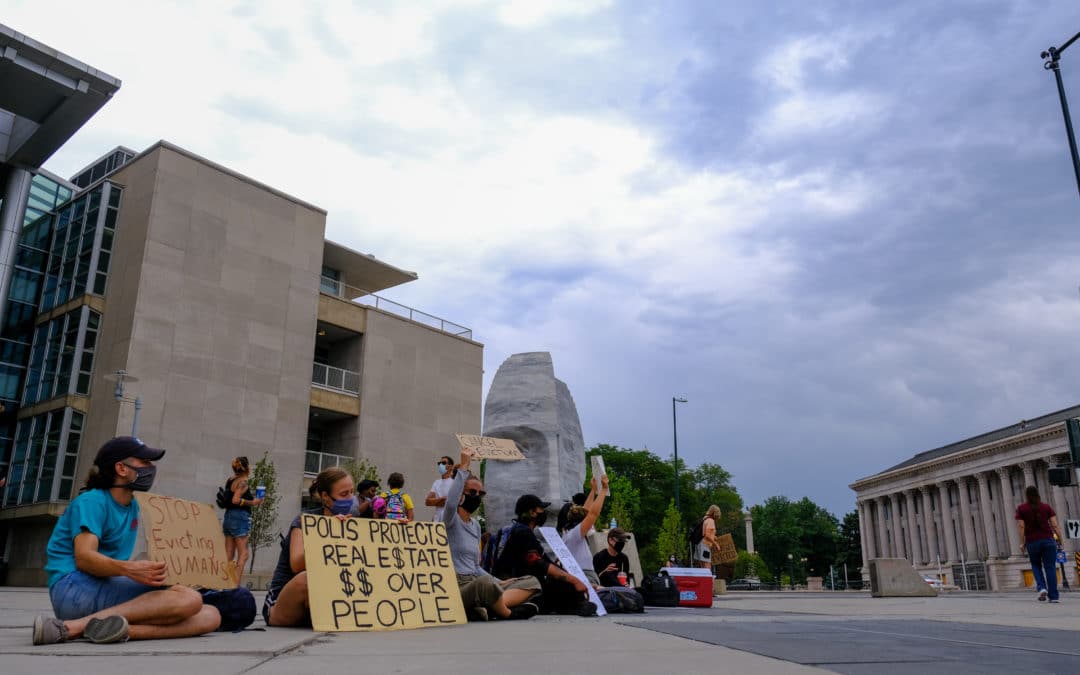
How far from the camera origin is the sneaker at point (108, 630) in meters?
4.35

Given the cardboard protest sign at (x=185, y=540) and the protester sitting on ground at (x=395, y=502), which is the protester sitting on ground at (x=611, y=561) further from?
the cardboard protest sign at (x=185, y=540)

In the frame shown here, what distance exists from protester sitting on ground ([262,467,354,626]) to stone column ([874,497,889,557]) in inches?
3834

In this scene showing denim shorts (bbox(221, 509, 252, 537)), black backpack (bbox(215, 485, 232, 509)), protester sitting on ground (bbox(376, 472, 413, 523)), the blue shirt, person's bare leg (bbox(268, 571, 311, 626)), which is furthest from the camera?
protester sitting on ground (bbox(376, 472, 413, 523))

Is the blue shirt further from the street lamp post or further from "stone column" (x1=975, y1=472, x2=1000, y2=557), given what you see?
"stone column" (x1=975, y1=472, x2=1000, y2=557)

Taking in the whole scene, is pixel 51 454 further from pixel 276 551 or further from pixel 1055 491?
pixel 1055 491

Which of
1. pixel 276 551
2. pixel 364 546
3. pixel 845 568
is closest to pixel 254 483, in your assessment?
pixel 276 551

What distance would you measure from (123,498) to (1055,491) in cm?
7543

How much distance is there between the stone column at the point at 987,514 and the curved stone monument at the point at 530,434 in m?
70.7

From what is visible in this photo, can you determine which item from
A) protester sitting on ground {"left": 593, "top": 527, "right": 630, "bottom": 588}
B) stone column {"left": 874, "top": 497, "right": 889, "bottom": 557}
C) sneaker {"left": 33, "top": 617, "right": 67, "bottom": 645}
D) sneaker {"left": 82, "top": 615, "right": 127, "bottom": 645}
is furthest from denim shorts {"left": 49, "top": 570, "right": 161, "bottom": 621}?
stone column {"left": 874, "top": 497, "right": 889, "bottom": 557}

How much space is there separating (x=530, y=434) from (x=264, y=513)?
16397 mm

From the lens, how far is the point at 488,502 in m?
15.1

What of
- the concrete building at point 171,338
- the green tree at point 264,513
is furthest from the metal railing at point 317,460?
the green tree at point 264,513

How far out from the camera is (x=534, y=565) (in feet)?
27.7

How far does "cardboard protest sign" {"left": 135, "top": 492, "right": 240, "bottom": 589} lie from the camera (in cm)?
736
